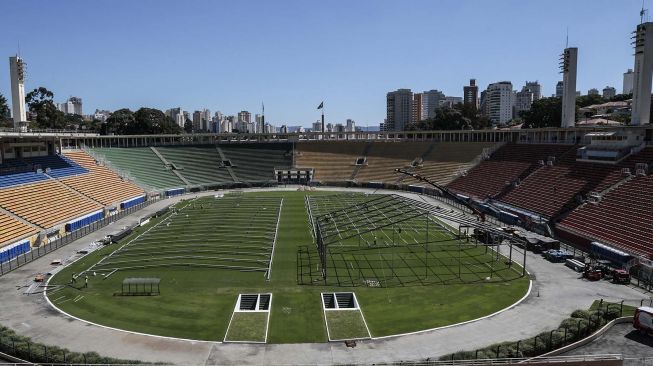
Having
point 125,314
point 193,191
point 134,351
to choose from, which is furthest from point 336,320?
point 193,191

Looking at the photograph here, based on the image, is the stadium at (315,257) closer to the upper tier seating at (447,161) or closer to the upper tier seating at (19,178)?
the upper tier seating at (19,178)

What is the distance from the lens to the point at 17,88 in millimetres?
53406

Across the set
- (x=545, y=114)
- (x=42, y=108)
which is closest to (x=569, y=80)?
(x=545, y=114)

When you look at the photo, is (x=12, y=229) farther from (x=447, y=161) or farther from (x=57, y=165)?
(x=447, y=161)

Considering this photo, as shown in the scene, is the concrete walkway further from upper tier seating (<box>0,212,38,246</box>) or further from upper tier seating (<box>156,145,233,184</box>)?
upper tier seating (<box>156,145,233,184</box>)

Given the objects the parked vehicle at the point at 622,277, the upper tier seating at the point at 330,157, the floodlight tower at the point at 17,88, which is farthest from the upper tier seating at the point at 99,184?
the parked vehicle at the point at 622,277

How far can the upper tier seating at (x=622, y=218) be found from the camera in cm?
3216

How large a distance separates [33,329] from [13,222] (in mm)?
18966

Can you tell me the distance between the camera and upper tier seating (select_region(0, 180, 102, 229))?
128ft

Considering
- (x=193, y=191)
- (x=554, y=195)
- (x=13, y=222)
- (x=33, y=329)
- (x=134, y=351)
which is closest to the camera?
(x=134, y=351)

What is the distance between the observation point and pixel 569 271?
30422 millimetres

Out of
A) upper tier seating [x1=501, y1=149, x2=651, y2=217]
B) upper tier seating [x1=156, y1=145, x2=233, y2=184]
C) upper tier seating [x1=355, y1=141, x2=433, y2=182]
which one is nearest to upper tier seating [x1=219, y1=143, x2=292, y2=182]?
upper tier seating [x1=156, y1=145, x2=233, y2=184]

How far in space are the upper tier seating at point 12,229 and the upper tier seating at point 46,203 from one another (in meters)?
1.33

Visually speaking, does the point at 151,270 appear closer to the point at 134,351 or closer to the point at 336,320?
the point at 134,351
